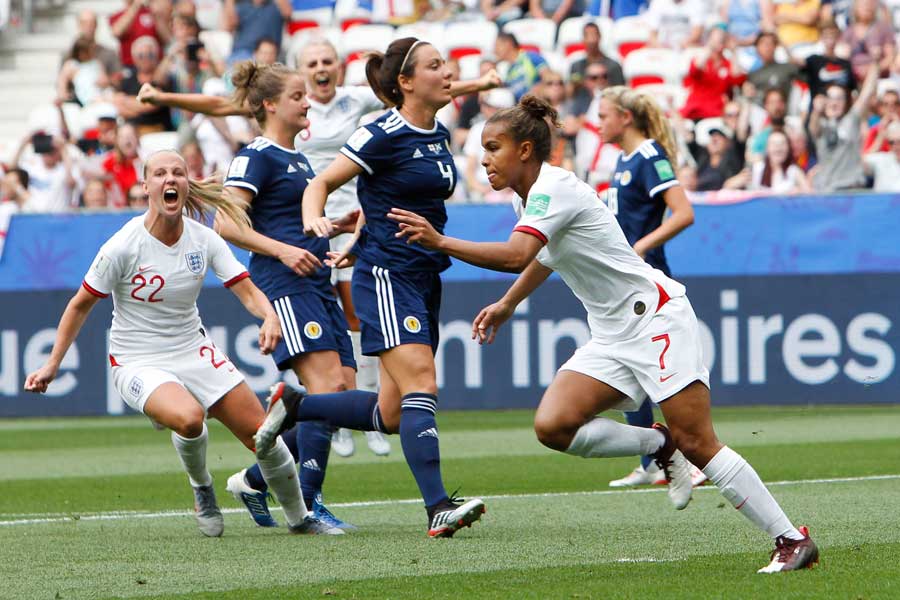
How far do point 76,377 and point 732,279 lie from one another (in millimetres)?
6151

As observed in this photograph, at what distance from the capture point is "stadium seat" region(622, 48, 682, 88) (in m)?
19.0

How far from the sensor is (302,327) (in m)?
7.96

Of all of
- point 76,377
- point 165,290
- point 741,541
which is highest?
point 165,290

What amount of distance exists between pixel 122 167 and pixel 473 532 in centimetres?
1105

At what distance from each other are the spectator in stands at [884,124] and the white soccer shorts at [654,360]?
10692 mm

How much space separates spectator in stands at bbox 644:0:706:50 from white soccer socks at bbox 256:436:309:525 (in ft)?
42.5

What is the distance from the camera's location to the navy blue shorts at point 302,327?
26.1 feet

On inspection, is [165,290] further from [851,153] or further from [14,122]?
[14,122]

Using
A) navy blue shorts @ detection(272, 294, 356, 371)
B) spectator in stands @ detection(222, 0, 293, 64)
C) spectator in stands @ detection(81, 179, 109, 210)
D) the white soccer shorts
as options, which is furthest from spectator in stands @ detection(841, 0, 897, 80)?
the white soccer shorts

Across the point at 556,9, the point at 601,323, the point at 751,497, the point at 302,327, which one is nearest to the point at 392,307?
the point at 302,327

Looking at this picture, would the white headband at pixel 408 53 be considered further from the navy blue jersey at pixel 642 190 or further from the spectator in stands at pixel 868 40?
the spectator in stands at pixel 868 40

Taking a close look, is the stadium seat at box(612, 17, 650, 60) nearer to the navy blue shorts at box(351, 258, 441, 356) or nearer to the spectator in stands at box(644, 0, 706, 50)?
the spectator in stands at box(644, 0, 706, 50)

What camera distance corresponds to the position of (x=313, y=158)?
10305 mm

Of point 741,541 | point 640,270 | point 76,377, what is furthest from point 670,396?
point 76,377
